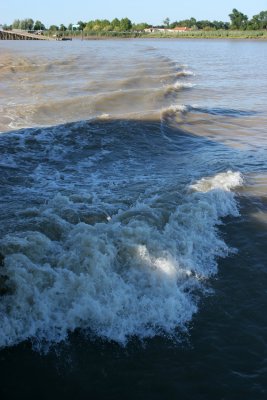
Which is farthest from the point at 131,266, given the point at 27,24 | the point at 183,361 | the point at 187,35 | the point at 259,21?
the point at 27,24

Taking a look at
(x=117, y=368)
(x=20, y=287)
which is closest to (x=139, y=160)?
(x=20, y=287)

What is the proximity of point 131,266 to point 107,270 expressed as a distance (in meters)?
0.33

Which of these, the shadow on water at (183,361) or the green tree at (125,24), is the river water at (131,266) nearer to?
the shadow on water at (183,361)

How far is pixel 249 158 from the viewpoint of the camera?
1046cm

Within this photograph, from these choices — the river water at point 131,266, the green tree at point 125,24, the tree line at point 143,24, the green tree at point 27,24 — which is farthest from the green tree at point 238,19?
the river water at point 131,266

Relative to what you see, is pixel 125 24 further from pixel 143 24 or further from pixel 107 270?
pixel 107 270

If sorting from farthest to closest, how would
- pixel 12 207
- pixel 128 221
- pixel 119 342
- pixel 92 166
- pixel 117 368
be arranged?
1. pixel 92 166
2. pixel 12 207
3. pixel 128 221
4. pixel 119 342
5. pixel 117 368

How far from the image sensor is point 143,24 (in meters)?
152

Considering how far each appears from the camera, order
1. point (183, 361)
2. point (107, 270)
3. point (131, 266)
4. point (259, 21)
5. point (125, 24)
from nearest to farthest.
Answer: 1. point (183, 361)
2. point (107, 270)
3. point (131, 266)
4. point (259, 21)
5. point (125, 24)

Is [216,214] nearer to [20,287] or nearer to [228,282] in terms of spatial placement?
[228,282]

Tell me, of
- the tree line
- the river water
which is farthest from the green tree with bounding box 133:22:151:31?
the river water

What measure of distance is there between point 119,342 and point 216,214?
3.32 m

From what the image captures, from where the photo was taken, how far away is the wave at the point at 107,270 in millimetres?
4730

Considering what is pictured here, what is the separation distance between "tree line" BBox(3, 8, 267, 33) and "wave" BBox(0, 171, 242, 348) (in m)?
122
